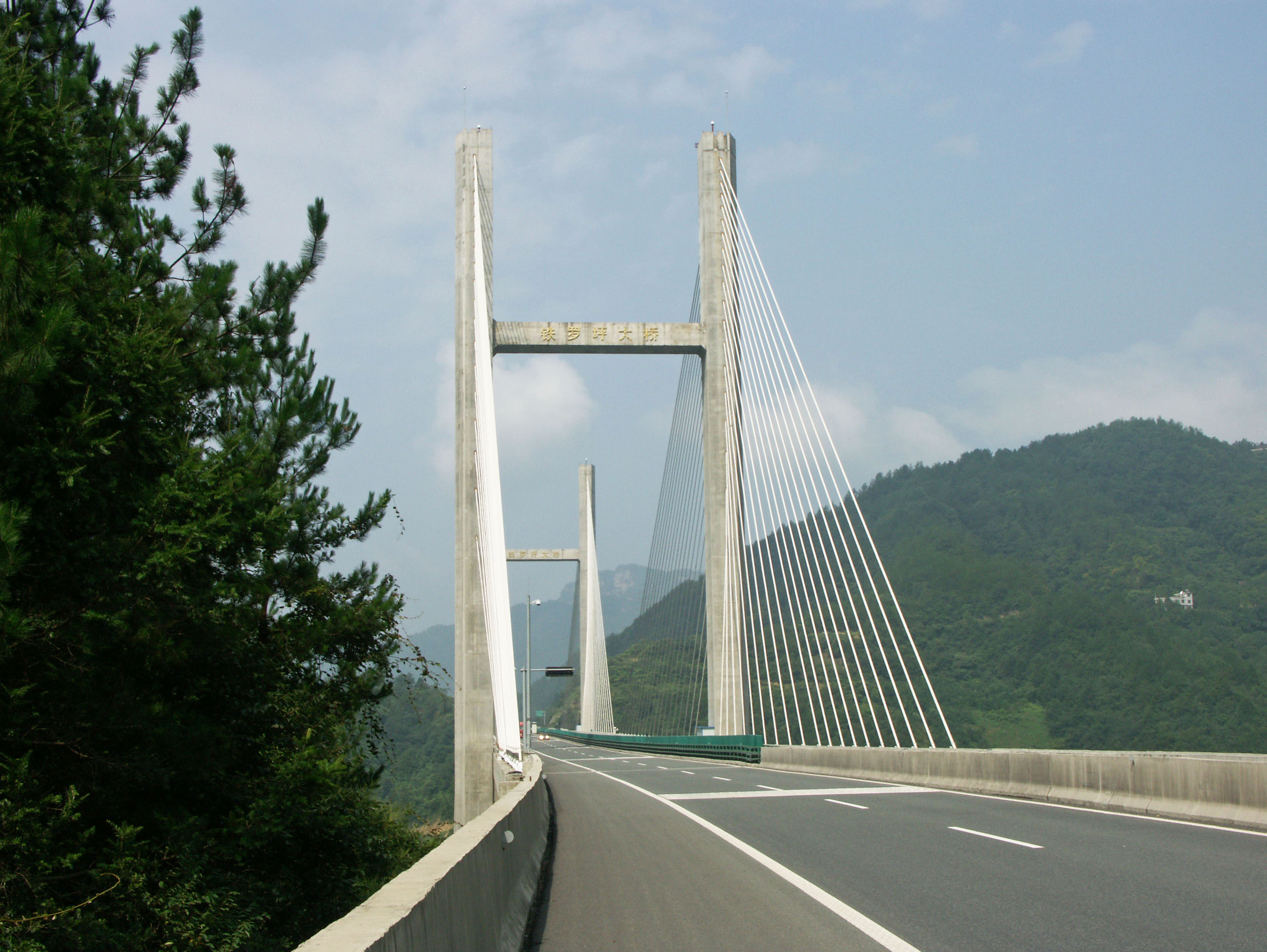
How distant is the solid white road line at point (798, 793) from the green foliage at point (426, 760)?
23.4 feet

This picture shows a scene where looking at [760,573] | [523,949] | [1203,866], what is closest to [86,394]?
[523,949]

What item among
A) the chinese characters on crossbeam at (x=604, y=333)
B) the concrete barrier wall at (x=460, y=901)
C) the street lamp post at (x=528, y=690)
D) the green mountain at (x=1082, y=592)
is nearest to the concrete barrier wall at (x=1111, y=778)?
the concrete barrier wall at (x=460, y=901)

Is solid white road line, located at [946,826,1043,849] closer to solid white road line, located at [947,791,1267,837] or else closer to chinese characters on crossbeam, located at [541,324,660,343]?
solid white road line, located at [947,791,1267,837]

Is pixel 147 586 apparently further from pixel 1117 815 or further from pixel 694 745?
pixel 694 745

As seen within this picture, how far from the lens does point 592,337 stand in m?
28.1

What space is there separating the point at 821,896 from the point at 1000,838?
3.43 meters

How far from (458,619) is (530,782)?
743 inches

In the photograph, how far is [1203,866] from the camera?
27.2 feet

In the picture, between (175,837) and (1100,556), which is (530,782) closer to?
(175,837)

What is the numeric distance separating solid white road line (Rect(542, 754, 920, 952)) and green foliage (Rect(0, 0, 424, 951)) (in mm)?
4120

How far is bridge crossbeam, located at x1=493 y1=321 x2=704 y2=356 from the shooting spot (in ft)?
92.0

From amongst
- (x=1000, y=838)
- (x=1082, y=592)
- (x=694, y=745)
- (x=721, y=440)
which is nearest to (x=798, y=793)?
(x=1000, y=838)

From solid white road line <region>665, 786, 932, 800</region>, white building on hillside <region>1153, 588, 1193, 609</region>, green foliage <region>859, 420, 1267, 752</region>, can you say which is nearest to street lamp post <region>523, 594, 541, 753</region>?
solid white road line <region>665, 786, 932, 800</region>

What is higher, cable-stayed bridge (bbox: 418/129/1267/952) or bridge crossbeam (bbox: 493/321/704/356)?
bridge crossbeam (bbox: 493/321/704/356)
